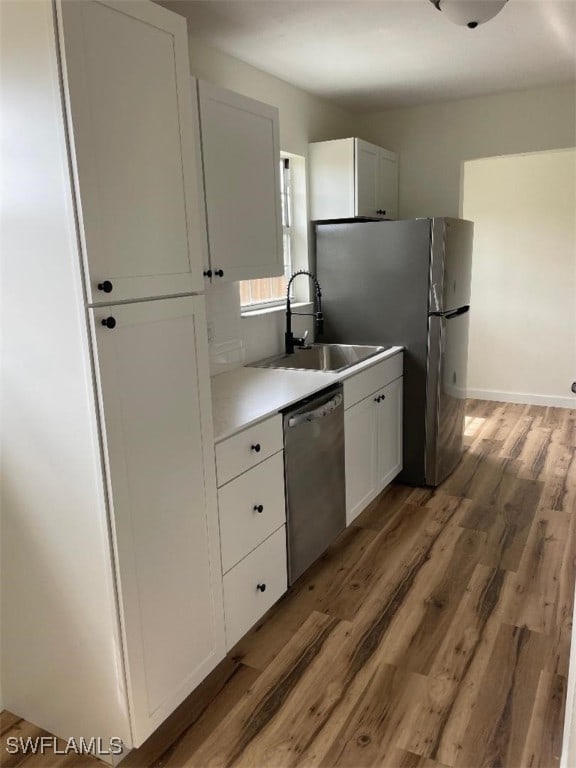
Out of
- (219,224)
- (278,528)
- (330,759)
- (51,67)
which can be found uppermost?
(51,67)

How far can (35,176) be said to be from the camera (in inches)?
54.9

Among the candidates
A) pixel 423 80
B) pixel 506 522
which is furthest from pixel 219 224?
pixel 506 522

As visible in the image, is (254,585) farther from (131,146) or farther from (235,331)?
(131,146)

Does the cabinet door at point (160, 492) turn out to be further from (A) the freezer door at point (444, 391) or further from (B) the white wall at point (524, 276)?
(B) the white wall at point (524, 276)

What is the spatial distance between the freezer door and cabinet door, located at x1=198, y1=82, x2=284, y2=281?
1.18m

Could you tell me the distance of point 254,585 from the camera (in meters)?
2.19

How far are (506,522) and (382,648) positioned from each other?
4.30ft

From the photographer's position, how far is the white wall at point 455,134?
12.5ft

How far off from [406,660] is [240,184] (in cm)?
203

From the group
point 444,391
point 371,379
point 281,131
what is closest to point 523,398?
point 444,391

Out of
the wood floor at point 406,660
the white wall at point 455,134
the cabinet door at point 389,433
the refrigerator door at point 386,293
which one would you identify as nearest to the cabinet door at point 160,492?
the wood floor at point 406,660

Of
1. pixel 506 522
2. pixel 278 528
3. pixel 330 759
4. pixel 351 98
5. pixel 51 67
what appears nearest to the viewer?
pixel 51 67

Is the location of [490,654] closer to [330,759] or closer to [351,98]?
[330,759]

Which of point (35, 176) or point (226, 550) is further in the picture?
point (226, 550)
